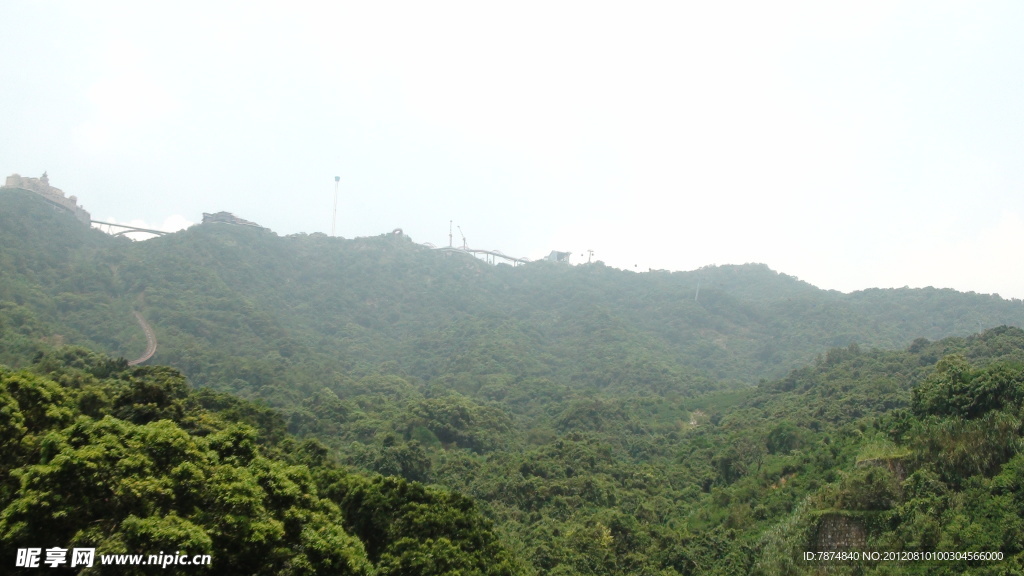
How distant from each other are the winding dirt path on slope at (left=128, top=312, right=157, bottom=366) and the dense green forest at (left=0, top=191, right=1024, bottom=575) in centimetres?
92

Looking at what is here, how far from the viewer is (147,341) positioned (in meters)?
49.9

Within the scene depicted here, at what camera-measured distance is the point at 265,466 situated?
12625mm

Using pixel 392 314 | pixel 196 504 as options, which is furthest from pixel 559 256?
pixel 196 504

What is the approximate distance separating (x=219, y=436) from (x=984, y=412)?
22.5m

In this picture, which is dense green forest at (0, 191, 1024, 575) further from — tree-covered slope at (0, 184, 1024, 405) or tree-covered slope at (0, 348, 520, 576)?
tree-covered slope at (0, 184, 1024, 405)

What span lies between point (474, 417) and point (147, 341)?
94.2 feet

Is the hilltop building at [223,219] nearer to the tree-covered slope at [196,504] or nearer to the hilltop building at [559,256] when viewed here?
the hilltop building at [559,256]

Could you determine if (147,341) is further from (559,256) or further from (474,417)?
(559,256)

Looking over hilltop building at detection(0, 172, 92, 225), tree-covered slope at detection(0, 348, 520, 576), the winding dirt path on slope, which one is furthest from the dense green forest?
hilltop building at detection(0, 172, 92, 225)

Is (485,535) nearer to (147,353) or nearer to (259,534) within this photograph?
(259,534)

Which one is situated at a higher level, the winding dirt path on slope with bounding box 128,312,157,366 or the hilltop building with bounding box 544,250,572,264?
the hilltop building with bounding box 544,250,572,264

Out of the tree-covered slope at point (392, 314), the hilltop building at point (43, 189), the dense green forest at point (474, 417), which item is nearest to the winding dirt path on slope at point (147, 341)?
the tree-covered slope at point (392, 314)

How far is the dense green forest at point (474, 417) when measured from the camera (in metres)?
11.7

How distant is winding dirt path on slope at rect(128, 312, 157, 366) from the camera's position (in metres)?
46.0
